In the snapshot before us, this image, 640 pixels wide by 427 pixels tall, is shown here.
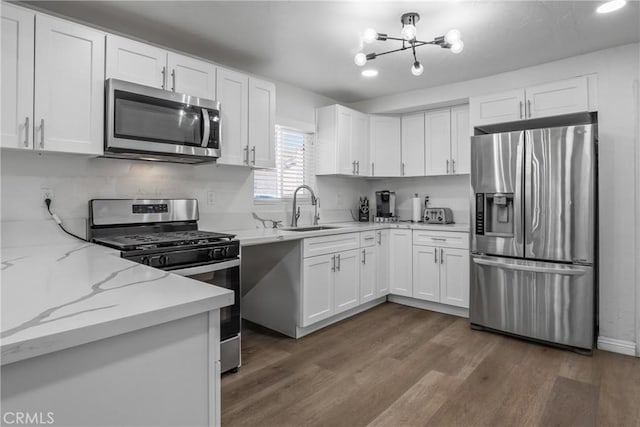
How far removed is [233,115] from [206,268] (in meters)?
1.24

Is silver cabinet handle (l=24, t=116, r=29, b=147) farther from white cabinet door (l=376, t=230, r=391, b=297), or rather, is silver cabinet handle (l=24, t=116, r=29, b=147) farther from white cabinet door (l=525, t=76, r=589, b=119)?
white cabinet door (l=525, t=76, r=589, b=119)

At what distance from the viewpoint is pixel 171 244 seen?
2141mm

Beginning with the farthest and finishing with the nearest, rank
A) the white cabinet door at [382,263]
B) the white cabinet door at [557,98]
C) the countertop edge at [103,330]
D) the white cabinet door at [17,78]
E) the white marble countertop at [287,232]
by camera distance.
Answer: the white cabinet door at [382,263] < the white cabinet door at [557,98] < the white marble countertop at [287,232] < the white cabinet door at [17,78] < the countertop edge at [103,330]

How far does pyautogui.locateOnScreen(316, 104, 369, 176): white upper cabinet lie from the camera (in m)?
3.94

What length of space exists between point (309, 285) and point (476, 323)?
1.51m

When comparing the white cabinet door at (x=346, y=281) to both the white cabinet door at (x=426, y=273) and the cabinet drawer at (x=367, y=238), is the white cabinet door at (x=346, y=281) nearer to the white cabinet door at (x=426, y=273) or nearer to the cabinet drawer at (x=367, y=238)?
the cabinet drawer at (x=367, y=238)

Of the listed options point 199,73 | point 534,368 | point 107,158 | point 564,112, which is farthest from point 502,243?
point 107,158

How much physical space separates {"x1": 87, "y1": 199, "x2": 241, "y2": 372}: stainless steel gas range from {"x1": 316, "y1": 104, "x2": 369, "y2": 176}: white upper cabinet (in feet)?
5.70

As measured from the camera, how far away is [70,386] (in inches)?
29.9

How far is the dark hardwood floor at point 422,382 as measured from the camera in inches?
76.2

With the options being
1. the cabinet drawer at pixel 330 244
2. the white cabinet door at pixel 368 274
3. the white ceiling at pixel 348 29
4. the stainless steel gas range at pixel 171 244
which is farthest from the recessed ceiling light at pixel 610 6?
the stainless steel gas range at pixel 171 244

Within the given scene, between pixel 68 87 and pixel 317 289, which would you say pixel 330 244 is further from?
pixel 68 87

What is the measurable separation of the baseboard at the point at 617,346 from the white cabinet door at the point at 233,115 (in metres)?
3.11

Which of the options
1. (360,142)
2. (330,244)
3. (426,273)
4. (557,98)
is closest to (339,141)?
(360,142)
